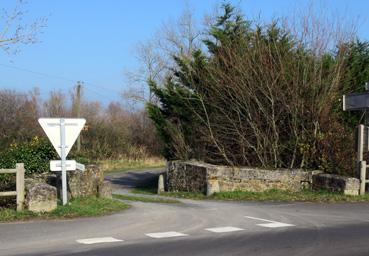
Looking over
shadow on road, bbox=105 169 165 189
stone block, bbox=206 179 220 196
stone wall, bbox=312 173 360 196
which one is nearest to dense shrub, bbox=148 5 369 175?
stone wall, bbox=312 173 360 196

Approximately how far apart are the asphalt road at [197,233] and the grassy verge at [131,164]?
2902 centimetres

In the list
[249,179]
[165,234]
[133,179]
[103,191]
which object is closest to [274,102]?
[249,179]

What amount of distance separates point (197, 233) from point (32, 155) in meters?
7.30

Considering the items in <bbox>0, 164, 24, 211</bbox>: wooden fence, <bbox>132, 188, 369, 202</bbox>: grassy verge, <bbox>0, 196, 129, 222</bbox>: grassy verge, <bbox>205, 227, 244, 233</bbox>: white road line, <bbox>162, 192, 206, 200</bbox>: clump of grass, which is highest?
<bbox>0, 164, 24, 211</bbox>: wooden fence

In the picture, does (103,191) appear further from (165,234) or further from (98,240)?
(98,240)

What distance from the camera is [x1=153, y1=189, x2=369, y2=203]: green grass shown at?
15.6 metres

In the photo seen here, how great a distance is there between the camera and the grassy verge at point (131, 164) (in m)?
41.9

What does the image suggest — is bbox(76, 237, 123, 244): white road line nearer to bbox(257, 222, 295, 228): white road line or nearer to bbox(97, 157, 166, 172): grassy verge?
bbox(257, 222, 295, 228): white road line

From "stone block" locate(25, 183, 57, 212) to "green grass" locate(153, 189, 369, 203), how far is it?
7476 millimetres

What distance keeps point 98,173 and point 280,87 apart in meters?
8.43

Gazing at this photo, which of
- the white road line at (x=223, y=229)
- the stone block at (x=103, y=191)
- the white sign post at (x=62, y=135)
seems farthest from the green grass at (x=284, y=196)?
the white sign post at (x=62, y=135)

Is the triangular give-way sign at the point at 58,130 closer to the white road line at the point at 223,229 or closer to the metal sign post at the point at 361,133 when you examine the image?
the white road line at the point at 223,229

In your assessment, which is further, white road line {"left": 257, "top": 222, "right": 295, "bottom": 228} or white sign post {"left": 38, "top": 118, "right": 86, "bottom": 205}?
white sign post {"left": 38, "top": 118, "right": 86, "bottom": 205}

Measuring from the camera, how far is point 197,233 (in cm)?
952
